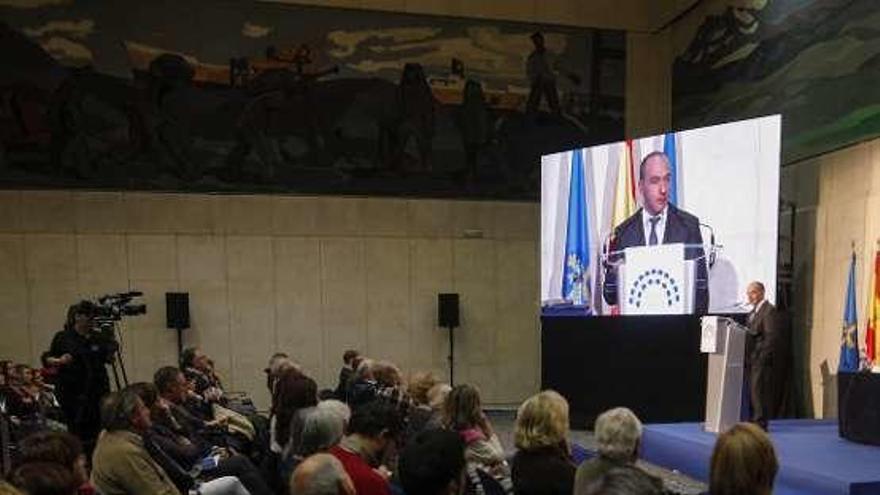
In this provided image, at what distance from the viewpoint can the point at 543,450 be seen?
3.14 metres

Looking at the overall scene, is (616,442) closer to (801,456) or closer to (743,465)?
(743,465)

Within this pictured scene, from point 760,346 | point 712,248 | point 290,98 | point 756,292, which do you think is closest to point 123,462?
point 756,292

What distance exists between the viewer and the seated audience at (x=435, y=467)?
7.66ft

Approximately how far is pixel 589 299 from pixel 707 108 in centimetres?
377

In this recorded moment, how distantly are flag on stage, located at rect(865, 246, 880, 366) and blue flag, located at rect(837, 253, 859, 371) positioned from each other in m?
0.18

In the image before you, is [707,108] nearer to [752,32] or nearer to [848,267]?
Result: [752,32]

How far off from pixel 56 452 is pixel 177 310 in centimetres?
841

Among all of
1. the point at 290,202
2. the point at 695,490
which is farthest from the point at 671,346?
the point at 290,202

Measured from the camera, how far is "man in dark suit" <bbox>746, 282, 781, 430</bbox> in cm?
691

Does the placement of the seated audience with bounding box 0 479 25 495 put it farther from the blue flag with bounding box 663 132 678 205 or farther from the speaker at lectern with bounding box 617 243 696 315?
the blue flag with bounding box 663 132 678 205

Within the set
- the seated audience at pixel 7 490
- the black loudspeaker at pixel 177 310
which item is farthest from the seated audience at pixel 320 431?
the black loudspeaker at pixel 177 310

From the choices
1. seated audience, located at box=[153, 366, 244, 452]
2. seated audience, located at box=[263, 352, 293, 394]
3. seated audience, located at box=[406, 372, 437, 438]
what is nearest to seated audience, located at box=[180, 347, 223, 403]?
seated audience, located at box=[263, 352, 293, 394]

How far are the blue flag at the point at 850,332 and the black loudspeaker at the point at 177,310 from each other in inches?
324

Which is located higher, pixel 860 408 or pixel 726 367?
pixel 726 367
